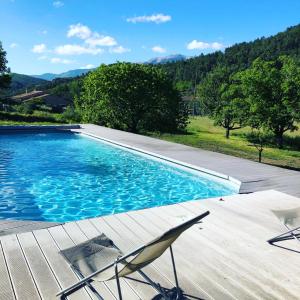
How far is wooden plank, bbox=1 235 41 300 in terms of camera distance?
10.2 feet

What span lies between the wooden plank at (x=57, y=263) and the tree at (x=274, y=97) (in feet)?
81.9

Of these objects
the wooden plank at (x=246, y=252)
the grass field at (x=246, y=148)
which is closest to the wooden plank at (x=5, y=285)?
the wooden plank at (x=246, y=252)

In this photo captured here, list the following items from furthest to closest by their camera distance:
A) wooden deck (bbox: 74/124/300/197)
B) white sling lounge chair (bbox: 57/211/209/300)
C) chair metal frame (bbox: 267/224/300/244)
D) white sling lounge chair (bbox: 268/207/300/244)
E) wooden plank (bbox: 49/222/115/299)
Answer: wooden deck (bbox: 74/124/300/197) < chair metal frame (bbox: 267/224/300/244) < white sling lounge chair (bbox: 268/207/300/244) < wooden plank (bbox: 49/222/115/299) < white sling lounge chair (bbox: 57/211/209/300)

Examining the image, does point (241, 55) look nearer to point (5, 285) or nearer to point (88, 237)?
point (88, 237)

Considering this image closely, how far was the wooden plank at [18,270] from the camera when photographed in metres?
3.11

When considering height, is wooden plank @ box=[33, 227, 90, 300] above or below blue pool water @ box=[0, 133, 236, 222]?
above

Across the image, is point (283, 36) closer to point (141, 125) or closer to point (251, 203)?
point (141, 125)

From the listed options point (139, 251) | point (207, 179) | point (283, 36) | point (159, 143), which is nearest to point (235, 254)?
point (139, 251)

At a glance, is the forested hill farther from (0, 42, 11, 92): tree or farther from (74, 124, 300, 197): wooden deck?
(74, 124, 300, 197): wooden deck

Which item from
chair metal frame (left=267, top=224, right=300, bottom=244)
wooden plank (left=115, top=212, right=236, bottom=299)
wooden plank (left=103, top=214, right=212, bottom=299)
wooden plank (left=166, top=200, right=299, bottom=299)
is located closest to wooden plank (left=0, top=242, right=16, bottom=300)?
wooden plank (left=103, top=214, right=212, bottom=299)

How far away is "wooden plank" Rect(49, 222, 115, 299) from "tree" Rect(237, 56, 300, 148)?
81.1 feet

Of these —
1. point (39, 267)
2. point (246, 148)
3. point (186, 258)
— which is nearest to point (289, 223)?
point (186, 258)

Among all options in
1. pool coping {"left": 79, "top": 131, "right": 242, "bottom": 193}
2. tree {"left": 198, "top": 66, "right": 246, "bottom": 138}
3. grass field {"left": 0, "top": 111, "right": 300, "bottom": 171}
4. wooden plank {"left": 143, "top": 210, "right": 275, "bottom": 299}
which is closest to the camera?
wooden plank {"left": 143, "top": 210, "right": 275, "bottom": 299}

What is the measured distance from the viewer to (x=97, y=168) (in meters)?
11.6
